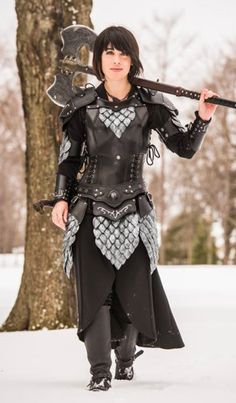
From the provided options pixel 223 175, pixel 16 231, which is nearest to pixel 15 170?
pixel 16 231

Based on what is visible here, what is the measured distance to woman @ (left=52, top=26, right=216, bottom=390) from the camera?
4137 mm

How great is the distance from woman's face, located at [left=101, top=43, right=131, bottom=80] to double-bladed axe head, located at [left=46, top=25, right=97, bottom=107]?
1333 millimetres

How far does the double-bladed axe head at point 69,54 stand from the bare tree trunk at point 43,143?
96cm

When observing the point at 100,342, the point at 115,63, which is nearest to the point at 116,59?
the point at 115,63

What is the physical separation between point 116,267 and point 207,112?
2.95 feet

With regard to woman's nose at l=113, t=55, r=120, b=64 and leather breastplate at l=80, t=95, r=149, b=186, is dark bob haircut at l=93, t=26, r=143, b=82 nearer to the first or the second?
woman's nose at l=113, t=55, r=120, b=64

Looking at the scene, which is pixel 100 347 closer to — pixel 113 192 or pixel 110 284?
pixel 110 284

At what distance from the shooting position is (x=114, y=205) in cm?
416

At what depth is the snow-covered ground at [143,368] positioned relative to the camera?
3887 mm

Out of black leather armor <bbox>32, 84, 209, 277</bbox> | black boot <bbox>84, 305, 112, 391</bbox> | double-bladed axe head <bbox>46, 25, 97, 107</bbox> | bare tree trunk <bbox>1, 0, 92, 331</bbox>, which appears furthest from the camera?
bare tree trunk <bbox>1, 0, 92, 331</bbox>

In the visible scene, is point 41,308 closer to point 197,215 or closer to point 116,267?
point 116,267

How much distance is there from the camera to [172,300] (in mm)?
9586

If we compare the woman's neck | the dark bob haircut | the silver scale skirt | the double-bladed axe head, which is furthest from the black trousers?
the double-bladed axe head

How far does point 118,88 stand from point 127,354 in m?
1.38
